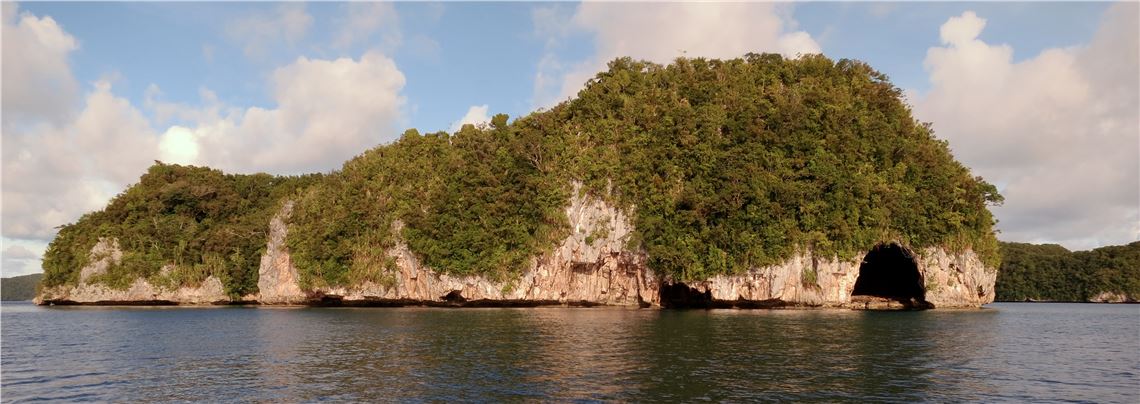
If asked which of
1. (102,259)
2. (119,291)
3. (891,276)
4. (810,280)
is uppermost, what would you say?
(102,259)

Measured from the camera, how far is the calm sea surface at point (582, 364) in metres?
20.3

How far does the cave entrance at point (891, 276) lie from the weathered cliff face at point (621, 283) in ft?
1.87

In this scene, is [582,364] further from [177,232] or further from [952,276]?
[177,232]

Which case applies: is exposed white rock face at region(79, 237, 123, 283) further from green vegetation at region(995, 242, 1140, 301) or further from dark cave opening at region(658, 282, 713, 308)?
green vegetation at region(995, 242, 1140, 301)

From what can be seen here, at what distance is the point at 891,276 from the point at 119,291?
102562 mm

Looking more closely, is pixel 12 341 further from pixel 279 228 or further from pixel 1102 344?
pixel 1102 344

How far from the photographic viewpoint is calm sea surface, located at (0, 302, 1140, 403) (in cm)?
2033

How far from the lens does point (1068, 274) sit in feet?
459

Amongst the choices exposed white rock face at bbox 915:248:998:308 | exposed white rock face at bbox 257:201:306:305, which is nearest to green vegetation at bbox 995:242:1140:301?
exposed white rock face at bbox 915:248:998:308

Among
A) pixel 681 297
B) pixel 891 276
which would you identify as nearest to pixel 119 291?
pixel 681 297

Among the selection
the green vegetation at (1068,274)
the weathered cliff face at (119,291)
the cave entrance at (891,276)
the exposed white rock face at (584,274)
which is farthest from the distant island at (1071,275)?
the exposed white rock face at (584,274)

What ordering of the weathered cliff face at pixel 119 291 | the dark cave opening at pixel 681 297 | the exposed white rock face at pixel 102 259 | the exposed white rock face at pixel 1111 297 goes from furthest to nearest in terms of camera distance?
the exposed white rock face at pixel 1111 297 < the exposed white rock face at pixel 102 259 < the weathered cliff face at pixel 119 291 < the dark cave opening at pixel 681 297

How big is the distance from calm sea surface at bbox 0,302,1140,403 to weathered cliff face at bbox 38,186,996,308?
66.8ft

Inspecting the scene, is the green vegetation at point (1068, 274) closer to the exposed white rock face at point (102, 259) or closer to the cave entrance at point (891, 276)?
the cave entrance at point (891, 276)
